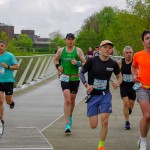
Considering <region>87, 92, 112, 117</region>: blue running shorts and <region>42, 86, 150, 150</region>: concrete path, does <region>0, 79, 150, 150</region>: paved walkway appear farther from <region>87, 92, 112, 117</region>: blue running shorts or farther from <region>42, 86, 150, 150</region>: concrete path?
<region>87, 92, 112, 117</region>: blue running shorts

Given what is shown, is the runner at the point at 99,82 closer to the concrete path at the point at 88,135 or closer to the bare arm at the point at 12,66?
the concrete path at the point at 88,135

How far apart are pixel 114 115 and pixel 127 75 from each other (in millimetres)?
2096

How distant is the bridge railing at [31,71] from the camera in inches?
671

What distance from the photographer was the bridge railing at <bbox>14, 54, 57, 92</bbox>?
17047 mm

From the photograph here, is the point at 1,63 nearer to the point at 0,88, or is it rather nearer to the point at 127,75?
the point at 0,88

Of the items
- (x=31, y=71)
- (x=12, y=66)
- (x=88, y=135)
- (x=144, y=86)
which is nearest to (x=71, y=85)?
(x=88, y=135)

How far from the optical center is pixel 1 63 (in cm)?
912

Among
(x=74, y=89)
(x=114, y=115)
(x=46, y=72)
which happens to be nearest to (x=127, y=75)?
(x=74, y=89)

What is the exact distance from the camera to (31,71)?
65.3 feet

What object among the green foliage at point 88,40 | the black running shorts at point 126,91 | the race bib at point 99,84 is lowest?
the green foliage at point 88,40

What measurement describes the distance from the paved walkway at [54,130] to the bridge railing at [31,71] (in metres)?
3.80

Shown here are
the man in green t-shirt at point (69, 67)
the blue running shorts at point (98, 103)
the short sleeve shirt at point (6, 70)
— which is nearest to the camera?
the blue running shorts at point (98, 103)

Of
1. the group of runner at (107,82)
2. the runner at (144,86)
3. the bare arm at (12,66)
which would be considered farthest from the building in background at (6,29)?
the runner at (144,86)

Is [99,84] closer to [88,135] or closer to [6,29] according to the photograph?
[88,135]
